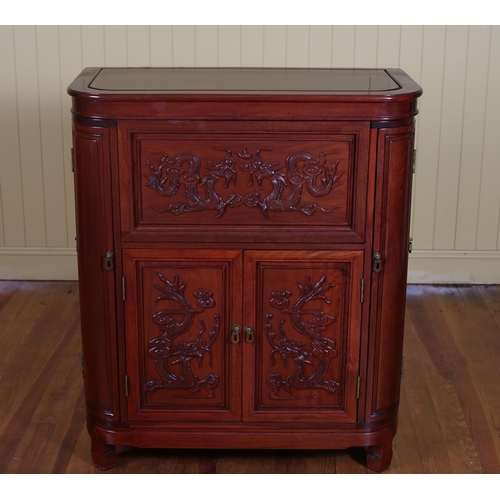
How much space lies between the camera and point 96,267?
8.01 ft

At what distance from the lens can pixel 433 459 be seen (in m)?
2.74

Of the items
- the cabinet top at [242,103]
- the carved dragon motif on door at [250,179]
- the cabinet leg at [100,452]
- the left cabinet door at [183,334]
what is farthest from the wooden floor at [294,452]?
the cabinet top at [242,103]

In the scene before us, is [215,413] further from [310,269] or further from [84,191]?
[84,191]

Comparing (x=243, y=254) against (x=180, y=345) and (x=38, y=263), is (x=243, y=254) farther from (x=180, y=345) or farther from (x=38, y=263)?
(x=38, y=263)

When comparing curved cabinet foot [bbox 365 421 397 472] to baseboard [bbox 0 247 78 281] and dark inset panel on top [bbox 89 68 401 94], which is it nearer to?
dark inset panel on top [bbox 89 68 401 94]

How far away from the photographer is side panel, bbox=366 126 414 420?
2.31 meters

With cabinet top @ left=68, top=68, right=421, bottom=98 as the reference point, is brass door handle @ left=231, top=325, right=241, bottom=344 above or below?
below

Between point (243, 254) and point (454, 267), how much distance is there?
2085mm

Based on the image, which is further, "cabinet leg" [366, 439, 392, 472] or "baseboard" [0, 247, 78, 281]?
"baseboard" [0, 247, 78, 281]

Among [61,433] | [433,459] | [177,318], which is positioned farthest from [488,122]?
[61,433]

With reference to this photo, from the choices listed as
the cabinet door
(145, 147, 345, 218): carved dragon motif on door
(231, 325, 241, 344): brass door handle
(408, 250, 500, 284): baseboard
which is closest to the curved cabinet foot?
the cabinet door

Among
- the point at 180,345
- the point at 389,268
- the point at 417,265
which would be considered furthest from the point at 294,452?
the point at 417,265

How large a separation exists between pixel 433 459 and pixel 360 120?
115 cm

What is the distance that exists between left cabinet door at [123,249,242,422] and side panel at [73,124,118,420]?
2.2 inches
